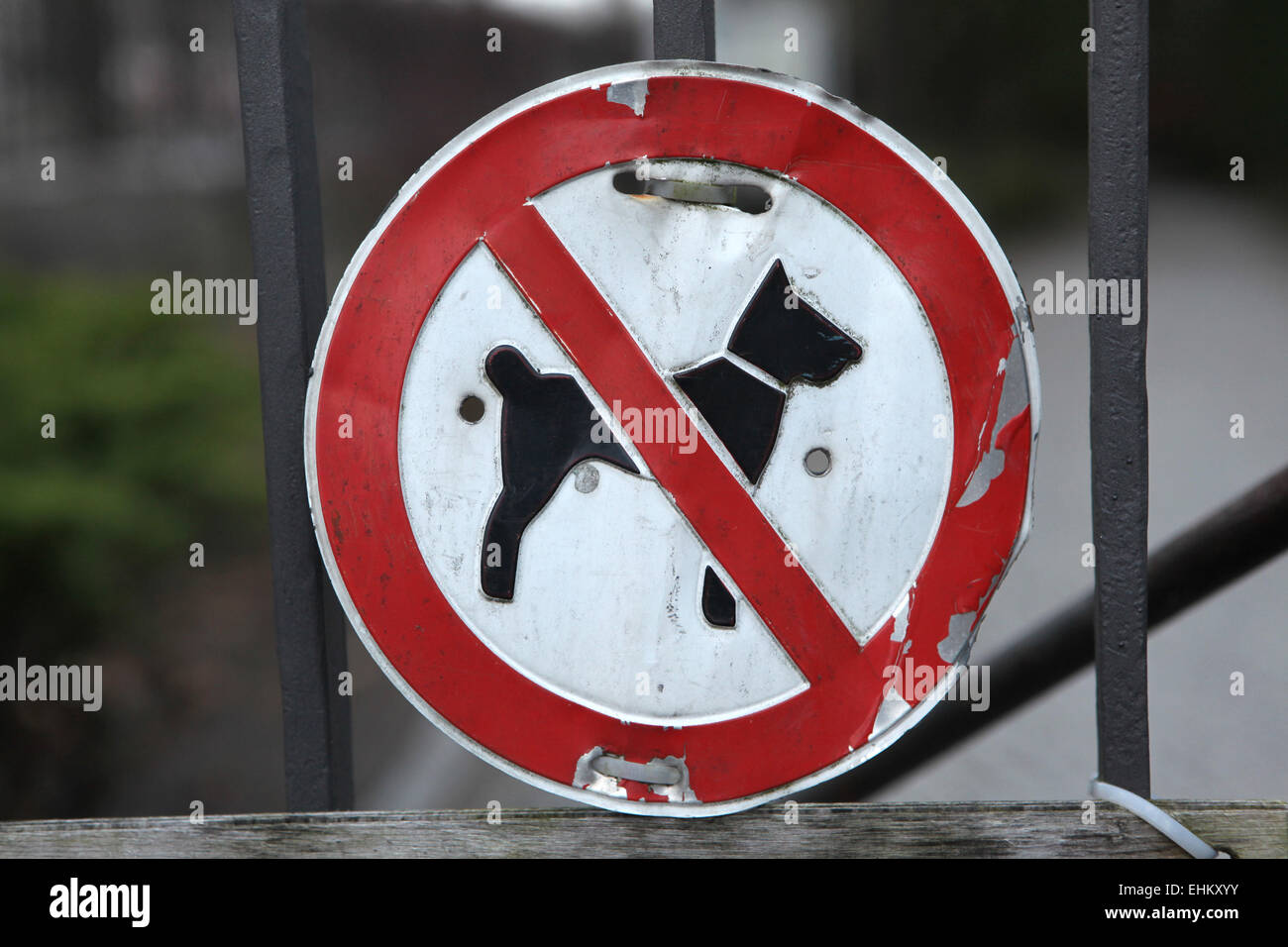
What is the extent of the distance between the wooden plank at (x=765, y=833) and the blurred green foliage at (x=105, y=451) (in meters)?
1.81

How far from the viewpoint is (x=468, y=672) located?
3.36ft

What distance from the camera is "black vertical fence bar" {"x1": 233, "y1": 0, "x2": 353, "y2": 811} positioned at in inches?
42.9

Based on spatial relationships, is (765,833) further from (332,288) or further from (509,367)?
(332,288)

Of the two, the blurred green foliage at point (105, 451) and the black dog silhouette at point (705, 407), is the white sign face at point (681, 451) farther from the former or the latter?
the blurred green foliage at point (105, 451)

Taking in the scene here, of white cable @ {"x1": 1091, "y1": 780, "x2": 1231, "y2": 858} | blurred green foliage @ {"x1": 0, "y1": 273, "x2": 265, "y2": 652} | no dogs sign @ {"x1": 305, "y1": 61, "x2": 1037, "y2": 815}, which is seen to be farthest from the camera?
blurred green foliage @ {"x1": 0, "y1": 273, "x2": 265, "y2": 652}

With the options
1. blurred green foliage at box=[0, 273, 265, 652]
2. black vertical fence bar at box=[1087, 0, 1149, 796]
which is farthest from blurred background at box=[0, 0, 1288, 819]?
black vertical fence bar at box=[1087, 0, 1149, 796]

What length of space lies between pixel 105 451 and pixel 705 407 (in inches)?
101

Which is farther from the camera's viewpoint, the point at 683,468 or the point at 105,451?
the point at 105,451

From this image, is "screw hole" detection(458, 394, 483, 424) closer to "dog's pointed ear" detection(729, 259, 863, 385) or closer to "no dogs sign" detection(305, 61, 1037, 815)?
"no dogs sign" detection(305, 61, 1037, 815)

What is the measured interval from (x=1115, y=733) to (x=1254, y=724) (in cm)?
235

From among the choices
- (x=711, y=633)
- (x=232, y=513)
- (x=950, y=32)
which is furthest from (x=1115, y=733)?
(x=950, y=32)

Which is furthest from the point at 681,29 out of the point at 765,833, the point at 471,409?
the point at 765,833

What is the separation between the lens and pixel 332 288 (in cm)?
344

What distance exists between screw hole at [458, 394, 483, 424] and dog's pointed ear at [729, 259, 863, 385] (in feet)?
0.86
